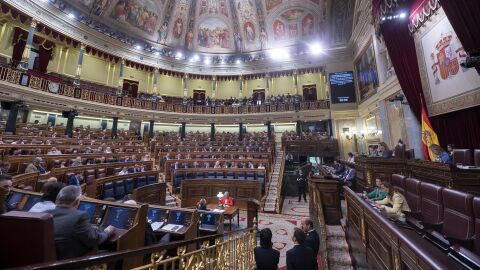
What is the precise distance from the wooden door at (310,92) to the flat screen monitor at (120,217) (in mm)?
17932

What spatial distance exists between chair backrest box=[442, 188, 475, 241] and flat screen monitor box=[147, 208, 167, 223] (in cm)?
399

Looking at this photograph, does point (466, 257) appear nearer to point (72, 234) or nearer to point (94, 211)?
point (72, 234)

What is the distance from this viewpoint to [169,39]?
17.9 meters

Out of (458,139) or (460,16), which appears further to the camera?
(458,139)

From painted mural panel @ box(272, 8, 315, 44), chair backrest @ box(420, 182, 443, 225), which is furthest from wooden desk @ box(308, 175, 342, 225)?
painted mural panel @ box(272, 8, 315, 44)

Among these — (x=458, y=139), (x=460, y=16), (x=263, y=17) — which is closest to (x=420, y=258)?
(x=460, y=16)

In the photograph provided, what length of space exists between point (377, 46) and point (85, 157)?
526 inches

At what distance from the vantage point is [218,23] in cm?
1908

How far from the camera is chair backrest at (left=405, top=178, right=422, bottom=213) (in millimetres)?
3391

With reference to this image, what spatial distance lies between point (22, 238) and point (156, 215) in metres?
2.82

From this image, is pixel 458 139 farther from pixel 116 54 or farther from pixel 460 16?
pixel 116 54

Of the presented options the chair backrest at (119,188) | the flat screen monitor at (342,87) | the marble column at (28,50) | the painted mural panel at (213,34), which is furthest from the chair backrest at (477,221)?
the painted mural panel at (213,34)

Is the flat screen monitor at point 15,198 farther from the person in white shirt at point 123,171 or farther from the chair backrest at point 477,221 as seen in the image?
the chair backrest at point 477,221

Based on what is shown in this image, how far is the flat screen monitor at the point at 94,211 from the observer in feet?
9.98
